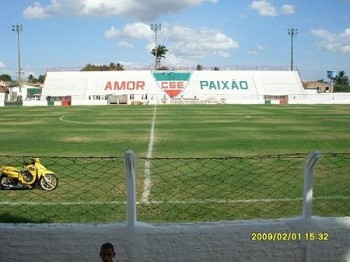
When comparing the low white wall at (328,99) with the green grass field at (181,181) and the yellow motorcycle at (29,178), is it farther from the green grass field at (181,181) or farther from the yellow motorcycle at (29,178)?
the yellow motorcycle at (29,178)

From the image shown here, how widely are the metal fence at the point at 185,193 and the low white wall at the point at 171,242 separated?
22 cm

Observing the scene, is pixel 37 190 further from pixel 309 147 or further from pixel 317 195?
pixel 309 147

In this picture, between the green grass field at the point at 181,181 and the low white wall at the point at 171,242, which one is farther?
the green grass field at the point at 181,181

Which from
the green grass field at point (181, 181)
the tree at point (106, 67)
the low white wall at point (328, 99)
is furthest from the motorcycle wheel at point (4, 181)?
the tree at point (106, 67)

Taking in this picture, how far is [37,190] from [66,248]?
4129 mm

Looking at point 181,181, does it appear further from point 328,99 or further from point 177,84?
point 177,84

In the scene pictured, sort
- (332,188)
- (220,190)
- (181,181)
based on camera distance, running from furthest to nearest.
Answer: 1. (181,181)
2. (332,188)
3. (220,190)

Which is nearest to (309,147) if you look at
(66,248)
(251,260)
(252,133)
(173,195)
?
(252,133)

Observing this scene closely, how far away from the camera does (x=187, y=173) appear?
31.8ft

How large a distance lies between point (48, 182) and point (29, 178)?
38cm

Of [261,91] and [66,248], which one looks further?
[261,91]

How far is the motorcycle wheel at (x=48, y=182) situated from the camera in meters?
8.32

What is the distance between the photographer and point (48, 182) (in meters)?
8.36

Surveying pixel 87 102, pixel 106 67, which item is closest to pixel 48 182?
pixel 87 102
